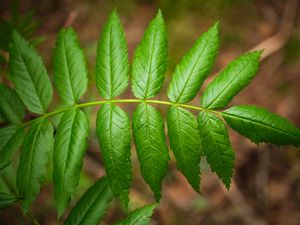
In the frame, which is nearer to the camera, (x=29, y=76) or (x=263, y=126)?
(x=263, y=126)

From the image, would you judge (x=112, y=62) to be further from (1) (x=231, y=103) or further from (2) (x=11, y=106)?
(1) (x=231, y=103)

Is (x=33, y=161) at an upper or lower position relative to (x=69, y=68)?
lower

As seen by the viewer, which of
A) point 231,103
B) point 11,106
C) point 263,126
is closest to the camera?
point 263,126

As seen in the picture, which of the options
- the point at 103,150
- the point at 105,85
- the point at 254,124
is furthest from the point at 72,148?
the point at 254,124

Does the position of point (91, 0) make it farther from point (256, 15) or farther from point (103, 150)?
point (103, 150)

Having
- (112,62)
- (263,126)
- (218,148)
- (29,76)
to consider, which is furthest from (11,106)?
(263,126)

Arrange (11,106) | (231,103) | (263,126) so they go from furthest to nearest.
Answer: (231,103), (11,106), (263,126)

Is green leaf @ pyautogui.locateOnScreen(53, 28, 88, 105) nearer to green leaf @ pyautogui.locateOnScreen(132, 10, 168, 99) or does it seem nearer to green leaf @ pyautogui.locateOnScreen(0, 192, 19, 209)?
green leaf @ pyautogui.locateOnScreen(132, 10, 168, 99)

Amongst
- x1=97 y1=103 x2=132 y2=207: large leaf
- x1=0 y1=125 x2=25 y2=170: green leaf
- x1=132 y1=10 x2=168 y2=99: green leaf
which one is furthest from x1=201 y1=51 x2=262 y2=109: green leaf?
x1=0 y1=125 x2=25 y2=170: green leaf
